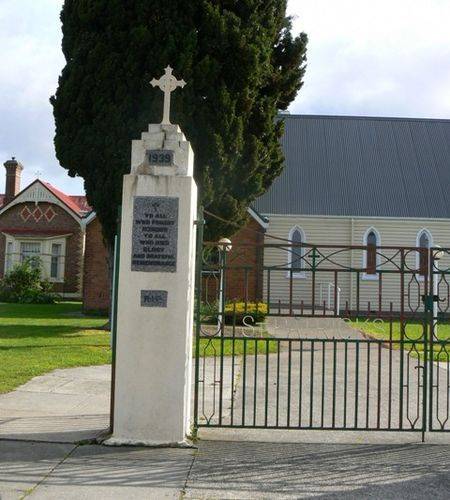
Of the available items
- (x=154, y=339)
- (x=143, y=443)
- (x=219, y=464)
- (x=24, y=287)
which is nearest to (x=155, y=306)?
(x=154, y=339)

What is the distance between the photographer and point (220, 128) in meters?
15.2

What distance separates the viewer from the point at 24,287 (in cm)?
2947

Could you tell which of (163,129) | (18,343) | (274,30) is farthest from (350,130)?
(163,129)

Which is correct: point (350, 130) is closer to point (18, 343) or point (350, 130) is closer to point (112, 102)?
point (112, 102)

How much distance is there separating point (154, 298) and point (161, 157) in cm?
144

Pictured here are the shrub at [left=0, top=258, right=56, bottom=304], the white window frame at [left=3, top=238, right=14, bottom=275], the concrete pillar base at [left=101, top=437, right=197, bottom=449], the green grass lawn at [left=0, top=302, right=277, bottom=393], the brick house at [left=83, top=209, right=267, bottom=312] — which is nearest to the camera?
the concrete pillar base at [left=101, top=437, right=197, bottom=449]

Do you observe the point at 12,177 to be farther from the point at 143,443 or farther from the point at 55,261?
the point at 143,443

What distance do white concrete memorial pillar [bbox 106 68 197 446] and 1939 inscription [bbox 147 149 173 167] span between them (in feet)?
0.03

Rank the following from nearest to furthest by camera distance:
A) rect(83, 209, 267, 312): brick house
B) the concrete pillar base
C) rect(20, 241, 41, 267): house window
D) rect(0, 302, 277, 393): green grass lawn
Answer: the concrete pillar base → rect(0, 302, 277, 393): green grass lawn → rect(83, 209, 267, 312): brick house → rect(20, 241, 41, 267): house window

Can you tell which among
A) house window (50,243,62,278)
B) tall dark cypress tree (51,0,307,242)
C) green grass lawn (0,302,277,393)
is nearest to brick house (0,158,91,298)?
house window (50,243,62,278)

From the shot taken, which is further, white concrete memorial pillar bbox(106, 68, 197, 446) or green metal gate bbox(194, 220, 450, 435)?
green metal gate bbox(194, 220, 450, 435)

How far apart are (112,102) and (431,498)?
12460 mm

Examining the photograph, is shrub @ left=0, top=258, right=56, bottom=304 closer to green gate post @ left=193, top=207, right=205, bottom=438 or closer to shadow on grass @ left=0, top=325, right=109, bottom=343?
shadow on grass @ left=0, top=325, right=109, bottom=343

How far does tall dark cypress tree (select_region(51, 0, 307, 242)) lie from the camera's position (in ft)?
48.8
